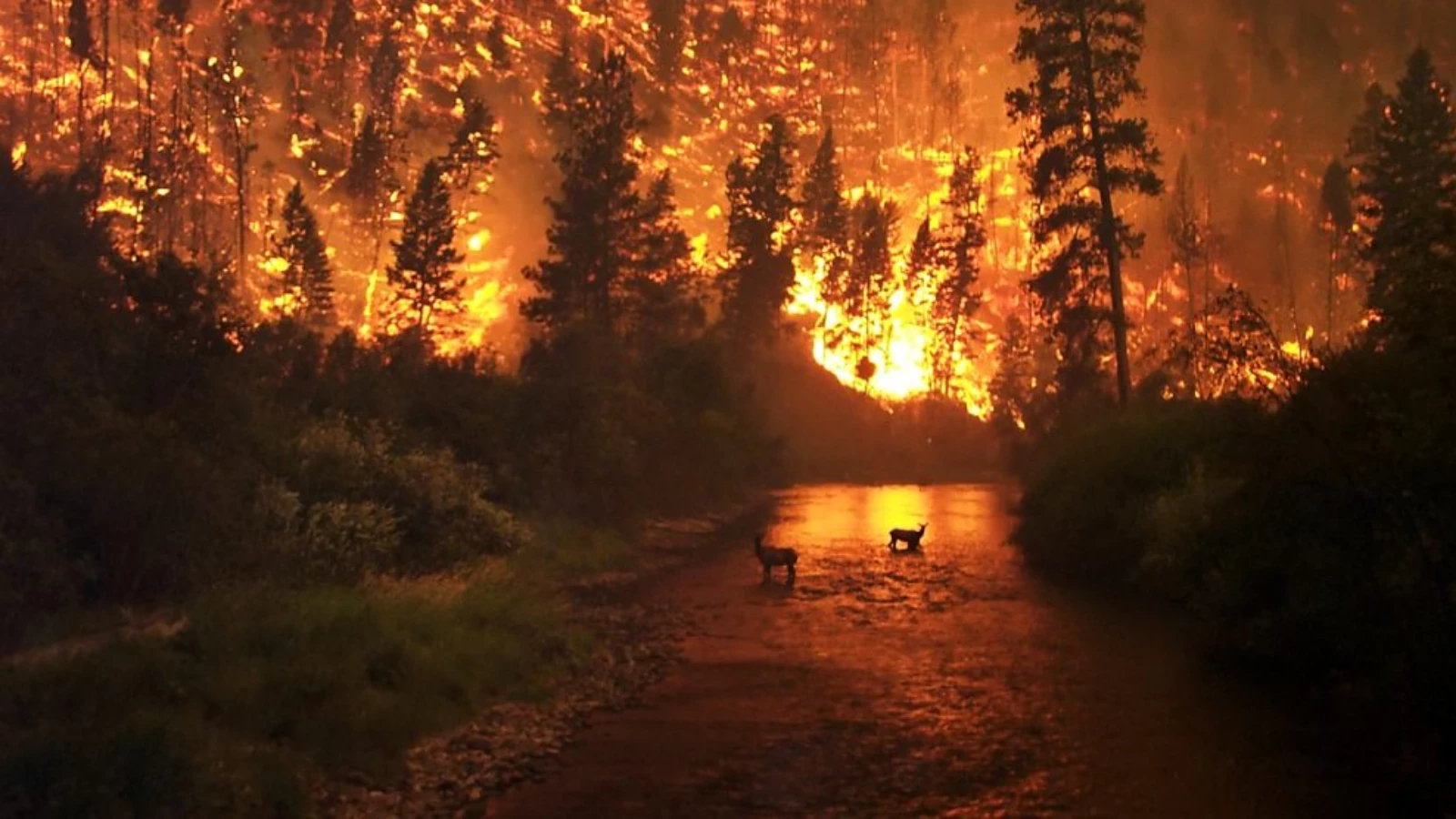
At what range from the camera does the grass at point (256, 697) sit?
920cm

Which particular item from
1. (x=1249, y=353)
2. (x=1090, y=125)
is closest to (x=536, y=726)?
(x=1249, y=353)

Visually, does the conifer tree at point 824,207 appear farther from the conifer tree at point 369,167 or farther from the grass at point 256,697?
the grass at point 256,697

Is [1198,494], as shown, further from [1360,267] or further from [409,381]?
[1360,267]

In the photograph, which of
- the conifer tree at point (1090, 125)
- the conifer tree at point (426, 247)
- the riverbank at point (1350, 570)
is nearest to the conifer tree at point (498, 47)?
the conifer tree at point (426, 247)

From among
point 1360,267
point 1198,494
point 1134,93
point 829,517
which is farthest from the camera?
point 1360,267

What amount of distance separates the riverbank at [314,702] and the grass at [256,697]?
2 centimetres

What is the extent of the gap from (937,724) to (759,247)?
7386 cm

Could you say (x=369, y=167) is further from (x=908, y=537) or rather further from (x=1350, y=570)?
(x=1350, y=570)

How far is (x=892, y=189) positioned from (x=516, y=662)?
395ft

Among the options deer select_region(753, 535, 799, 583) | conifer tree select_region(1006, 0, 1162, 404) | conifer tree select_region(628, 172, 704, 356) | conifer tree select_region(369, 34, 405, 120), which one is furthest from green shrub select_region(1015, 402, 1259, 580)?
conifer tree select_region(369, 34, 405, 120)

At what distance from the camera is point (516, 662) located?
1767 cm

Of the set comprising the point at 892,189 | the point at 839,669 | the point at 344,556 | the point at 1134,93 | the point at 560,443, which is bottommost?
the point at 839,669

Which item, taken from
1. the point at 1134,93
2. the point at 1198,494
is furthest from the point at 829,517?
the point at 1198,494

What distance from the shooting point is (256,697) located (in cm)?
1251
